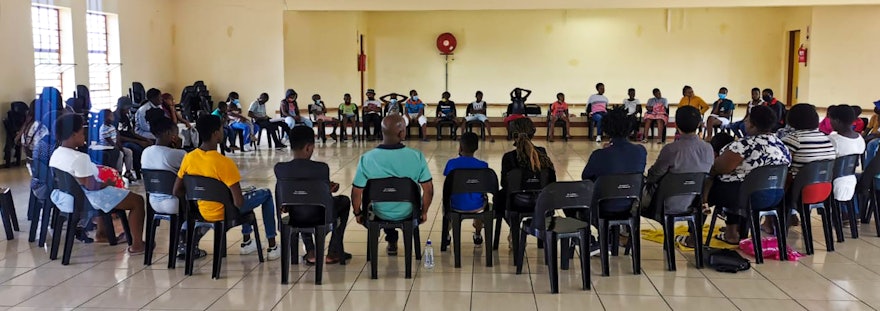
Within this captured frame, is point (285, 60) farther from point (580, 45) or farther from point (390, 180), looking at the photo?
point (390, 180)

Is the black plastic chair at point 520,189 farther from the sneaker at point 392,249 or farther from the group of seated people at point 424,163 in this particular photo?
the sneaker at point 392,249

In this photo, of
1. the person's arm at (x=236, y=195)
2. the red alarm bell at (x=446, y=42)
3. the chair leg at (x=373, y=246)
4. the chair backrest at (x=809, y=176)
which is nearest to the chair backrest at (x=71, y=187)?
the person's arm at (x=236, y=195)

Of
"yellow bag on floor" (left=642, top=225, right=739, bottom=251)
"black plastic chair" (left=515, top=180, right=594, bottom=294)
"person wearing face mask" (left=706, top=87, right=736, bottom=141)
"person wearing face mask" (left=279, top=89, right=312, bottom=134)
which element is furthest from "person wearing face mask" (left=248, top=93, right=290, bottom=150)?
"black plastic chair" (left=515, top=180, right=594, bottom=294)

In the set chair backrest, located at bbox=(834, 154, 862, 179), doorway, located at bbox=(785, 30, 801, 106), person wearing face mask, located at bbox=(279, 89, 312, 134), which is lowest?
chair backrest, located at bbox=(834, 154, 862, 179)

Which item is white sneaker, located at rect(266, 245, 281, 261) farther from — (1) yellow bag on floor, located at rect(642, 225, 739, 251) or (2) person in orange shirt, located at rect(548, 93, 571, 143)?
(2) person in orange shirt, located at rect(548, 93, 571, 143)

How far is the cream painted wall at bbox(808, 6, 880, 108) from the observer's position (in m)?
15.5

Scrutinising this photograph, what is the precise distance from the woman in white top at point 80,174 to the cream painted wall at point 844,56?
1508 centimetres

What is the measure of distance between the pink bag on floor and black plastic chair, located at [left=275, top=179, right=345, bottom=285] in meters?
2.80

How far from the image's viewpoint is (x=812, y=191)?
197 inches

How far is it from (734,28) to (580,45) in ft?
12.0

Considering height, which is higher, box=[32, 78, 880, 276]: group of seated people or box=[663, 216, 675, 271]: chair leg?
box=[32, 78, 880, 276]: group of seated people

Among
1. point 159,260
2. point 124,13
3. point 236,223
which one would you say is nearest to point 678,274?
point 236,223

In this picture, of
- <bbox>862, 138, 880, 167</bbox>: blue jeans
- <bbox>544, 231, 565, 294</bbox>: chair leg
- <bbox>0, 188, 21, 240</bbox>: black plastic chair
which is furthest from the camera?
<bbox>862, 138, 880, 167</bbox>: blue jeans

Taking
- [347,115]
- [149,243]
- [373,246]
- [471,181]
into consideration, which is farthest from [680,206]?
[347,115]
